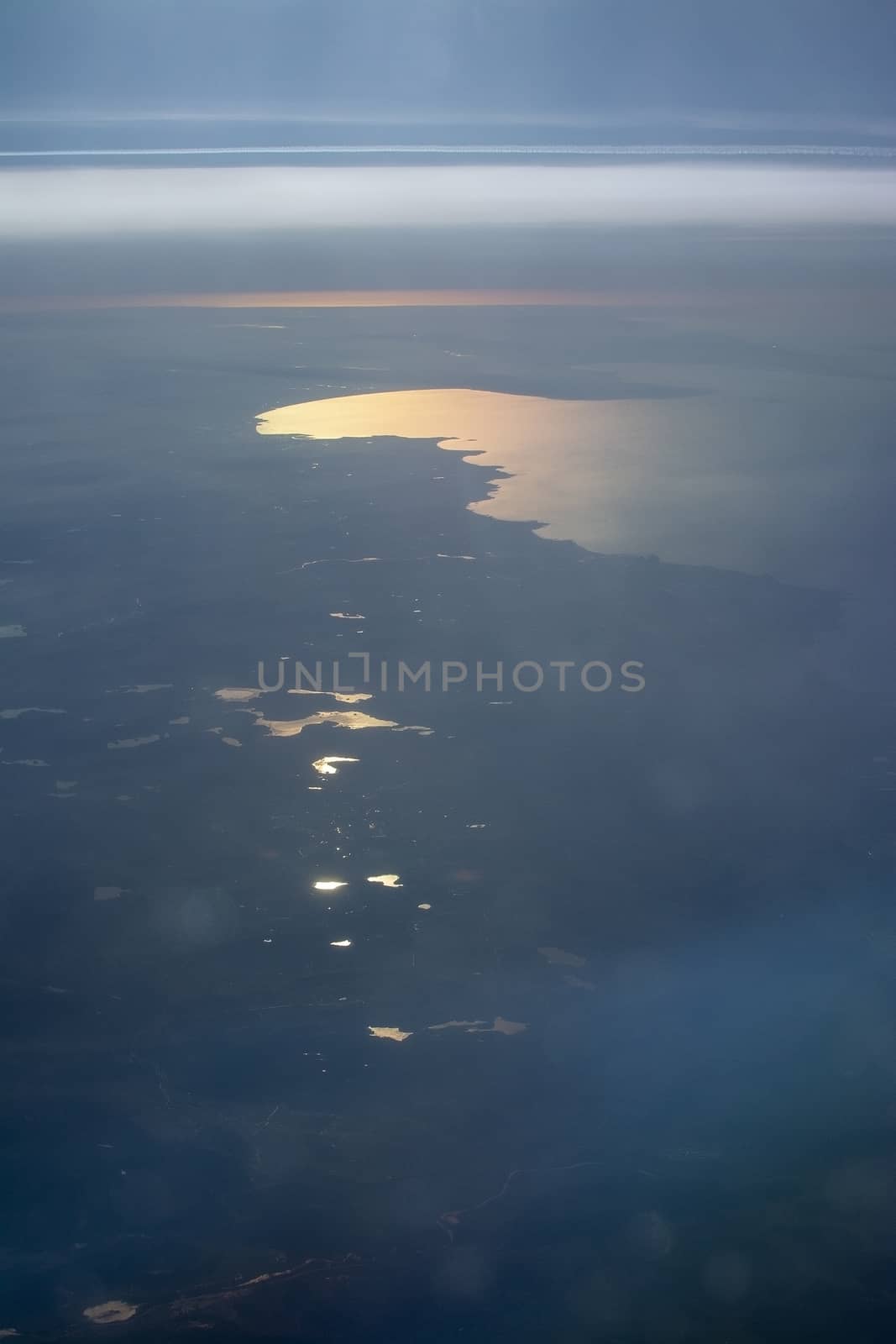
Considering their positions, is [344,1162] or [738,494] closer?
[344,1162]

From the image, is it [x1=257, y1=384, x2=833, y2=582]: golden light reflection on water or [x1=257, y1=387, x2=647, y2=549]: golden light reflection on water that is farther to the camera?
[x1=257, y1=387, x2=647, y2=549]: golden light reflection on water

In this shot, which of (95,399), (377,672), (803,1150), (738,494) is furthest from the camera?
(95,399)

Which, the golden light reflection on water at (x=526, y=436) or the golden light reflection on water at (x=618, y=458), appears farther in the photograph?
the golden light reflection on water at (x=526, y=436)

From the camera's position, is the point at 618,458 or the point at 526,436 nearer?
the point at 618,458

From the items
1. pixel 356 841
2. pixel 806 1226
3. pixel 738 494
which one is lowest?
pixel 806 1226

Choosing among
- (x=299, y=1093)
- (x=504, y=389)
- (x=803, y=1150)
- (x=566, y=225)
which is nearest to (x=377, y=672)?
(x=299, y=1093)

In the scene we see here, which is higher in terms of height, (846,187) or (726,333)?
(846,187)

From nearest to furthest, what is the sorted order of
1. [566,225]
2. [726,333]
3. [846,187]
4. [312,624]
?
[312,624] < [726,333] < [566,225] < [846,187]

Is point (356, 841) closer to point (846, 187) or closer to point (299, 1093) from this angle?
point (299, 1093)

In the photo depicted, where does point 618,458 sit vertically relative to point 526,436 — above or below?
below
